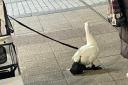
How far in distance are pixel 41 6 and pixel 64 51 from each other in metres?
3.21

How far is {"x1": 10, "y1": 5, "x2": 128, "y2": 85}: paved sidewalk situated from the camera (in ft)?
10.5

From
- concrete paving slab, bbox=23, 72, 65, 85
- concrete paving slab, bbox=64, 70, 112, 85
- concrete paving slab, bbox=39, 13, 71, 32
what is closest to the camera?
concrete paving slab, bbox=64, 70, 112, 85

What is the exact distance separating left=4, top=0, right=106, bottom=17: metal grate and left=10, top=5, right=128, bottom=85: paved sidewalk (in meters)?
0.49

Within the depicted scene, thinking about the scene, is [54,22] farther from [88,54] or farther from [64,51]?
[88,54]

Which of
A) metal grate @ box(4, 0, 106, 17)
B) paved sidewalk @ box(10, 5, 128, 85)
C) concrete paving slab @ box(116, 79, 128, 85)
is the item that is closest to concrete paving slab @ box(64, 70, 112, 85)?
paved sidewalk @ box(10, 5, 128, 85)

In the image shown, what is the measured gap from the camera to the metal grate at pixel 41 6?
640cm

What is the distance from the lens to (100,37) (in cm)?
435

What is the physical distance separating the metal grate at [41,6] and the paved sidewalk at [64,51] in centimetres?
49

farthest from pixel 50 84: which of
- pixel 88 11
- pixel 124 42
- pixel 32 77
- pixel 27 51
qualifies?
pixel 88 11

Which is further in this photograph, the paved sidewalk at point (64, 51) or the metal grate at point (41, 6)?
the metal grate at point (41, 6)

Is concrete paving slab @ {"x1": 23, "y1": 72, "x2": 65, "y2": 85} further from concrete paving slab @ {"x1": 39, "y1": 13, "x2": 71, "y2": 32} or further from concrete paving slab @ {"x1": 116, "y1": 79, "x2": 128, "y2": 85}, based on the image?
concrete paving slab @ {"x1": 39, "y1": 13, "x2": 71, "y2": 32}

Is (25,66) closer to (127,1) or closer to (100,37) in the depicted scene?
(100,37)

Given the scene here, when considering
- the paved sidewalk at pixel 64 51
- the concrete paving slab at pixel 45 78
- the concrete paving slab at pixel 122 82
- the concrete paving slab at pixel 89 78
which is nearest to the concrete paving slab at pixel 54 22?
the paved sidewalk at pixel 64 51

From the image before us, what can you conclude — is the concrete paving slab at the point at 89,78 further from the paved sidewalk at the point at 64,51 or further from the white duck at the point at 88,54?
the white duck at the point at 88,54
